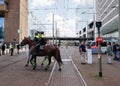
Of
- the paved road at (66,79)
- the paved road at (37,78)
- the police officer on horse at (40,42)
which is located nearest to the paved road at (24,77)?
the paved road at (37,78)

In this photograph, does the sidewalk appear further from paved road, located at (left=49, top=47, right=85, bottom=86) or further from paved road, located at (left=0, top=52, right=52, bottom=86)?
paved road, located at (left=0, top=52, right=52, bottom=86)

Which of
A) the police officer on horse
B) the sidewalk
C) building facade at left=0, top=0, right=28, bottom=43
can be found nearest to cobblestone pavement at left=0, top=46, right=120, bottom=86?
the sidewalk

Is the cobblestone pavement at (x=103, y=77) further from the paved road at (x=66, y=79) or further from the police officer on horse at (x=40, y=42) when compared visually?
the police officer on horse at (x=40, y=42)

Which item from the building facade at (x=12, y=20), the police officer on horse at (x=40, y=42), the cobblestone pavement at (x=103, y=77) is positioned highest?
the building facade at (x=12, y=20)

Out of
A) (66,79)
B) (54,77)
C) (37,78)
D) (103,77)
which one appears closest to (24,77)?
(37,78)

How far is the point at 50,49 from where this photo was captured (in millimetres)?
20000

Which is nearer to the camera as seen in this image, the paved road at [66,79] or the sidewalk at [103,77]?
the paved road at [66,79]

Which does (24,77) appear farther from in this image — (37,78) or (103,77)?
(103,77)

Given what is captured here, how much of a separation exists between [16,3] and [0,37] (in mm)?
11328

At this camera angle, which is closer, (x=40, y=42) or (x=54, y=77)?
(x=54, y=77)

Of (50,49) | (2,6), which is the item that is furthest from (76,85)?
(2,6)

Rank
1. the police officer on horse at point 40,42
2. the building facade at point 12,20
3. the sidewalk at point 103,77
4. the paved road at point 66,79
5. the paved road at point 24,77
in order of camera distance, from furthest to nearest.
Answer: the building facade at point 12,20
the police officer on horse at point 40,42
the sidewalk at point 103,77
the paved road at point 66,79
the paved road at point 24,77

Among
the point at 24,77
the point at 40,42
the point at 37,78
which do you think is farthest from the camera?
the point at 40,42

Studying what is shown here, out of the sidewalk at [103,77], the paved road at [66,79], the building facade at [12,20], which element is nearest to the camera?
the paved road at [66,79]
